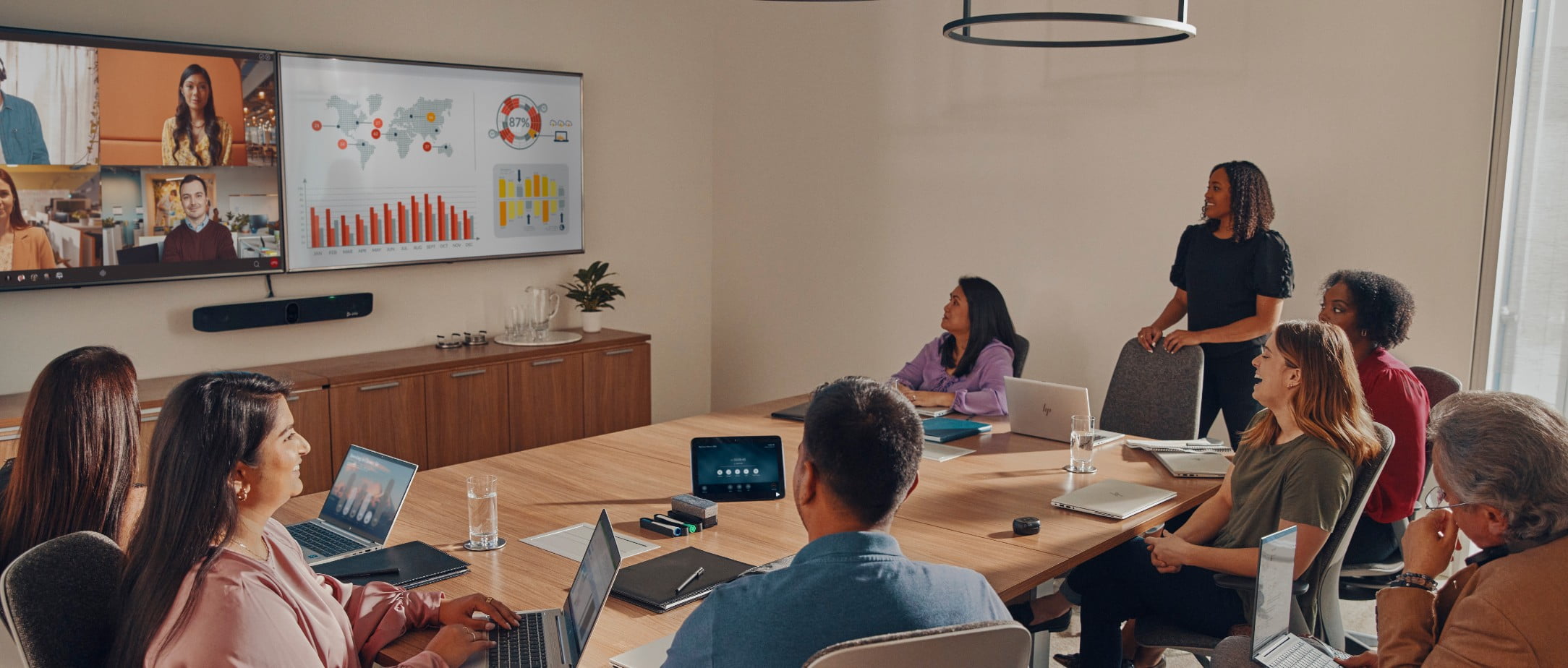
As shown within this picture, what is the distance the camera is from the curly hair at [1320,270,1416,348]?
3.26 metres

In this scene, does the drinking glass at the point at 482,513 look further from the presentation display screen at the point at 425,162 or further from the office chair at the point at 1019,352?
the presentation display screen at the point at 425,162

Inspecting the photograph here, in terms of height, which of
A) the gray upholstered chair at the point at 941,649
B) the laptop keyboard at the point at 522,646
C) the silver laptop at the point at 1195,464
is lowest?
the laptop keyboard at the point at 522,646

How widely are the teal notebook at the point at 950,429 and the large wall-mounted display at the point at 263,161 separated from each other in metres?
2.73

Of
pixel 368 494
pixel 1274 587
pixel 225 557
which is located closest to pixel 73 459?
pixel 225 557

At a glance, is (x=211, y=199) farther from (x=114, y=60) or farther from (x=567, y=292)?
(x=567, y=292)

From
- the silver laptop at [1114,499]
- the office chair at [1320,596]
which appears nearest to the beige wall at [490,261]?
the silver laptop at [1114,499]

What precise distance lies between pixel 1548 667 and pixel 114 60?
4.67 meters

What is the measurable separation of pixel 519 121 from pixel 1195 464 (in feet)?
12.2

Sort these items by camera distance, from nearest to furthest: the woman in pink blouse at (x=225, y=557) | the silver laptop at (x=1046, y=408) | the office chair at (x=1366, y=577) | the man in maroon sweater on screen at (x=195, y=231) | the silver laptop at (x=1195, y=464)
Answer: the woman in pink blouse at (x=225, y=557), the office chair at (x=1366, y=577), the silver laptop at (x=1195, y=464), the silver laptop at (x=1046, y=408), the man in maroon sweater on screen at (x=195, y=231)

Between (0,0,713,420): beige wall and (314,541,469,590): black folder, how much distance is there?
2630 millimetres

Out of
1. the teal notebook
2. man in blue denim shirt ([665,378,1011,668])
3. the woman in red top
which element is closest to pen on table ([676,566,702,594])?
man in blue denim shirt ([665,378,1011,668])

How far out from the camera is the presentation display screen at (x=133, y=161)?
13.3 ft

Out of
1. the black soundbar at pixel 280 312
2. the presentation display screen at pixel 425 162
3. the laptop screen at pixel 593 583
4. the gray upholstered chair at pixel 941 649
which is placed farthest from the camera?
the presentation display screen at pixel 425 162

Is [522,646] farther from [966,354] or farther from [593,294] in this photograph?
[593,294]
